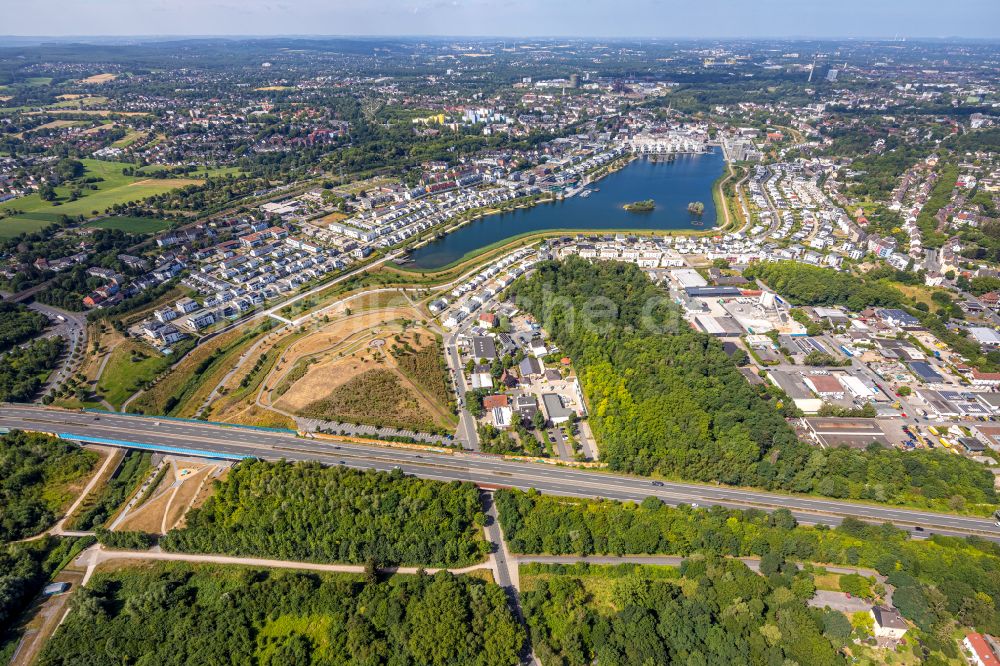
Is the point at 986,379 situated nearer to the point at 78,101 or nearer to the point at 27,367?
the point at 27,367

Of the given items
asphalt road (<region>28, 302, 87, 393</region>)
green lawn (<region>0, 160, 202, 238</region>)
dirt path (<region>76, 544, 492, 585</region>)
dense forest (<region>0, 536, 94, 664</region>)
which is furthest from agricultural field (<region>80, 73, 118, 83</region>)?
dirt path (<region>76, 544, 492, 585</region>)

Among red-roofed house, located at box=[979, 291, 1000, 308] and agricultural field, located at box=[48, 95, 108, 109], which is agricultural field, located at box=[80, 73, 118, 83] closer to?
agricultural field, located at box=[48, 95, 108, 109]

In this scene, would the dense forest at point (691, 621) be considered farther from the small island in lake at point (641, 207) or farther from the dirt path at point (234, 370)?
the small island in lake at point (641, 207)

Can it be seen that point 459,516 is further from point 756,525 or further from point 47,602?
point 47,602

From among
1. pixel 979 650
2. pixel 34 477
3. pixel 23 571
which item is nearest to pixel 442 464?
pixel 23 571

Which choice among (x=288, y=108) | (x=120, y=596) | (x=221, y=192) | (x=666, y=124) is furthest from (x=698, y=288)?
(x=288, y=108)
